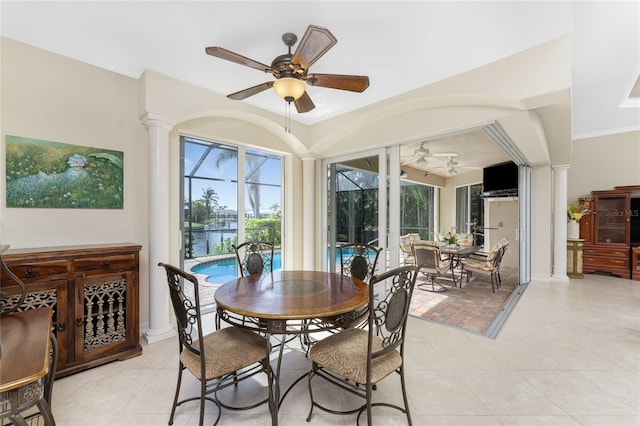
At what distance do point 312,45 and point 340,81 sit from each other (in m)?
0.45

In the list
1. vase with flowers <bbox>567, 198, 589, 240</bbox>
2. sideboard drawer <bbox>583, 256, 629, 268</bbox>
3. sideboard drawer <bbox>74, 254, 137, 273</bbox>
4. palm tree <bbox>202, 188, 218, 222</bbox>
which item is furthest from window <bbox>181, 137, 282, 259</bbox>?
sideboard drawer <bbox>583, 256, 629, 268</bbox>

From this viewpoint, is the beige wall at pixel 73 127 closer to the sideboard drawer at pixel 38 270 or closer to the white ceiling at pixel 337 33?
the white ceiling at pixel 337 33

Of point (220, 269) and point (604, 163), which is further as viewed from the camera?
point (604, 163)

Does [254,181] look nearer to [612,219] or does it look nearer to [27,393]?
[27,393]

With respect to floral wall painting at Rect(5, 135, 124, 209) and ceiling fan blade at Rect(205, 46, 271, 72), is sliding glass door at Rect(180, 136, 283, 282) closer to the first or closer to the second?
floral wall painting at Rect(5, 135, 124, 209)

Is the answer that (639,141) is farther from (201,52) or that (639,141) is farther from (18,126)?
(18,126)

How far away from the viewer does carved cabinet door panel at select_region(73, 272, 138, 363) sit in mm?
2170

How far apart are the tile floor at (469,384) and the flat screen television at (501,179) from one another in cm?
311

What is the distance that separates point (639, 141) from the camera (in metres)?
5.43

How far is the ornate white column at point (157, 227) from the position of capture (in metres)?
2.74

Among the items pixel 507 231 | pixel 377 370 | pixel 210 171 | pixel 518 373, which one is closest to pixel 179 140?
pixel 210 171

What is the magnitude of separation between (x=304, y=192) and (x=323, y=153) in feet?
2.33

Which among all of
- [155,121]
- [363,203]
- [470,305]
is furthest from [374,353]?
[470,305]

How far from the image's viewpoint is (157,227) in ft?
9.03
